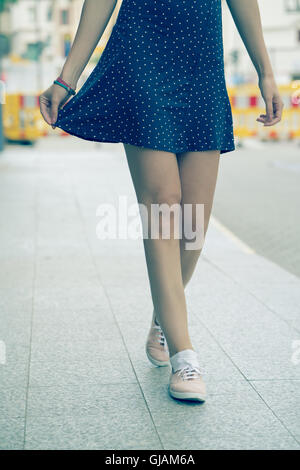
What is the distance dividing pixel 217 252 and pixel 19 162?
829cm

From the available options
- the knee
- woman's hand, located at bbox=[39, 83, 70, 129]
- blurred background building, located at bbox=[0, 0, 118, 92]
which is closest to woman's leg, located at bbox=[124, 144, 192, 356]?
the knee

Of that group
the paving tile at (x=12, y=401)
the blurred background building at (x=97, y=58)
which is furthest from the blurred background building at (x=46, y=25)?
the paving tile at (x=12, y=401)

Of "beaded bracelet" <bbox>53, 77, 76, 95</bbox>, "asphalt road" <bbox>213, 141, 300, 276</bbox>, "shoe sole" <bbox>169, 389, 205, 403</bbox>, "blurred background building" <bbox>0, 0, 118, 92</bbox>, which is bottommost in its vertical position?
"blurred background building" <bbox>0, 0, 118, 92</bbox>

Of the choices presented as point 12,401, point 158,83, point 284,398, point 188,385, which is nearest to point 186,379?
point 188,385

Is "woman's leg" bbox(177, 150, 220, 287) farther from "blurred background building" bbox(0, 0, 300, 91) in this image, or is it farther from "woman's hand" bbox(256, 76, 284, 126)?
"blurred background building" bbox(0, 0, 300, 91)

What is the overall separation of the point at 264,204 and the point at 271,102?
5.85m

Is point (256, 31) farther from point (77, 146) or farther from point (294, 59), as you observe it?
point (294, 59)

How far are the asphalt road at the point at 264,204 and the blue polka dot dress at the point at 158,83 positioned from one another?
2.74 m

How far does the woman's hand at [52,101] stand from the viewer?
2740 millimetres

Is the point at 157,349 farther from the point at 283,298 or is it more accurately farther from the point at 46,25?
the point at 46,25

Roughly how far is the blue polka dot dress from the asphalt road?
2.74m

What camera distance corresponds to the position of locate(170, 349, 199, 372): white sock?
276cm
